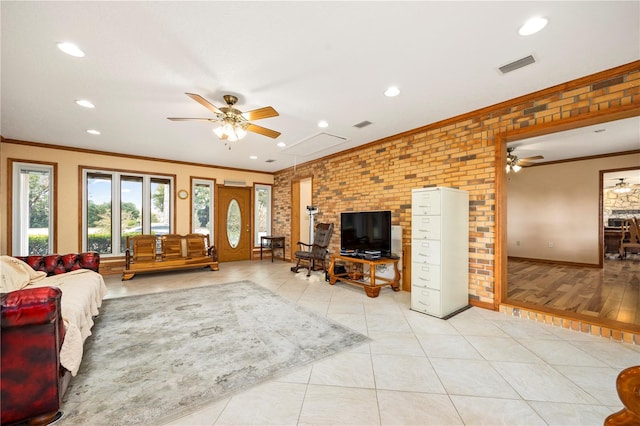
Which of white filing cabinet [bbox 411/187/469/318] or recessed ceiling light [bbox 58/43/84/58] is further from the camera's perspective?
white filing cabinet [bbox 411/187/469/318]

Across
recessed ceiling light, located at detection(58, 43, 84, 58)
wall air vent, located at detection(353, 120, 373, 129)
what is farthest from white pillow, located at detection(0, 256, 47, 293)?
wall air vent, located at detection(353, 120, 373, 129)

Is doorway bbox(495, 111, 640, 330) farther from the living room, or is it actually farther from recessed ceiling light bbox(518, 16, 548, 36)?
recessed ceiling light bbox(518, 16, 548, 36)

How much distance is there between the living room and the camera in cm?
271

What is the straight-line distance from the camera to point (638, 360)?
212 centimetres

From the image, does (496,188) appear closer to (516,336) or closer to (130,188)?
(516,336)

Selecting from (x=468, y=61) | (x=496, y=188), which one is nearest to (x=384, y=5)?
(x=468, y=61)

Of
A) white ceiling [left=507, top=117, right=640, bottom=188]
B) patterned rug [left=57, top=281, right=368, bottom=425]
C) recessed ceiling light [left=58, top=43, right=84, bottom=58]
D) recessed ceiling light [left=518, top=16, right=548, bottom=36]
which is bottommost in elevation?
patterned rug [left=57, top=281, right=368, bottom=425]

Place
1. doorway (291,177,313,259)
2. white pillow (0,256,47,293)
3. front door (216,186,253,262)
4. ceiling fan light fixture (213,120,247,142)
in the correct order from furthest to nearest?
front door (216,186,253,262) < doorway (291,177,313,259) < ceiling fan light fixture (213,120,247,142) < white pillow (0,256,47,293)

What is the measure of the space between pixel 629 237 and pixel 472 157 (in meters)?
8.03

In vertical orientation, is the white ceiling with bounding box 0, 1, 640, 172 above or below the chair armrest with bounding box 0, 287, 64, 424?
above

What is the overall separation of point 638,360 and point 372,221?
120 inches

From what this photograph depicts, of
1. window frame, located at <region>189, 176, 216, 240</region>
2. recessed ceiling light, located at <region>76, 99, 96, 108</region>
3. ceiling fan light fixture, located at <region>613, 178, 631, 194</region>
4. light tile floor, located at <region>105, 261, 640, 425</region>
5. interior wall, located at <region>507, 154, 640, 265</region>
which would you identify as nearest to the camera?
light tile floor, located at <region>105, 261, 640, 425</region>

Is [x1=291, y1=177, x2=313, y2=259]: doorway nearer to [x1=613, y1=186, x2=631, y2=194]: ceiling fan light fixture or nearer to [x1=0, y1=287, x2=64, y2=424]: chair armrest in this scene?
[x1=0, y1=287, x2=64, y2=424]: chair armrest

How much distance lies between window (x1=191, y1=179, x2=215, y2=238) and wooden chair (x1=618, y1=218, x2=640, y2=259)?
11.3 m
